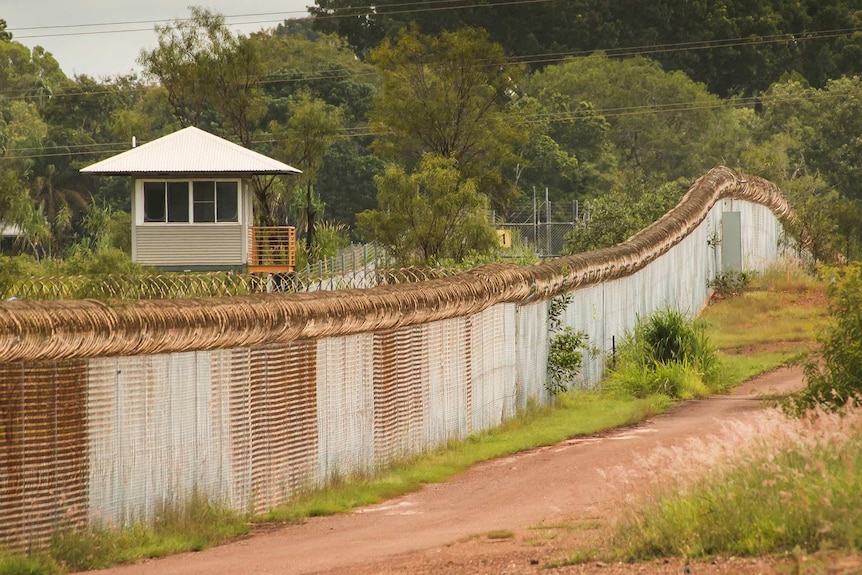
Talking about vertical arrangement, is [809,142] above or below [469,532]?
above

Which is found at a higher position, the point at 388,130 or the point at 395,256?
the point at 388,130

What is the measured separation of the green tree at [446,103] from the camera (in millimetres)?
51375

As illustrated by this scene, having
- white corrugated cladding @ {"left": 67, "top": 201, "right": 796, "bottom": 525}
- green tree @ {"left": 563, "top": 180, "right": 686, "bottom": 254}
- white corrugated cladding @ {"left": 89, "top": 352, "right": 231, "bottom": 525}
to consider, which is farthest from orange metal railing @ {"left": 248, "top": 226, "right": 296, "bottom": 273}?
white corrugated cladding @ {"left": 89, "top": 352, "right": 231, "bottom": 525}

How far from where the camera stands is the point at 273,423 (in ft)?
37.5

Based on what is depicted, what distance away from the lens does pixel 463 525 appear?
1059 cm

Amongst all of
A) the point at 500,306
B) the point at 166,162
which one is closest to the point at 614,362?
the point at 500,306

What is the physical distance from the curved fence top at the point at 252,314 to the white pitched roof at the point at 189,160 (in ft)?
81.4

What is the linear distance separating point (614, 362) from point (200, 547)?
38.4ft

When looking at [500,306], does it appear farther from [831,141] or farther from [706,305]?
[831,141]

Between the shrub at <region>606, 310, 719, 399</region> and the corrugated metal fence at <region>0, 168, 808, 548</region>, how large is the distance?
9.01 ft

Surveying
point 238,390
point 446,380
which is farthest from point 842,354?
point 446,380

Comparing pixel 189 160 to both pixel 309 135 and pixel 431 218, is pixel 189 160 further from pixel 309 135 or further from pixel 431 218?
pixel 309 135

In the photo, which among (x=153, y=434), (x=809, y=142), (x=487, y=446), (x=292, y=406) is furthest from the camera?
(x=809, y=142)

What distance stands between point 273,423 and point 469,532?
2077 mm
